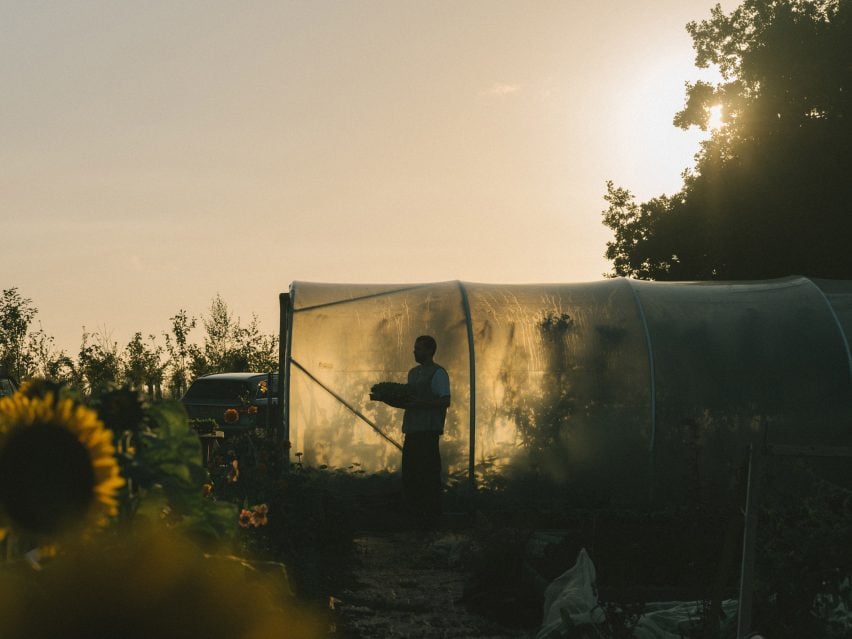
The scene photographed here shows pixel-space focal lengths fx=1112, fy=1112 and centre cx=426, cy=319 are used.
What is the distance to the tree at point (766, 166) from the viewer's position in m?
26.5

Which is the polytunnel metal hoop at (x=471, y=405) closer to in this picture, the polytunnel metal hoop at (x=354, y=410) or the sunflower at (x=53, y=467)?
the polytunnel metal hoop at (x=354, y=410)

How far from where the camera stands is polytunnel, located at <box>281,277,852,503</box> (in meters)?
11.5

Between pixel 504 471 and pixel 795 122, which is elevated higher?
pixel 795 122

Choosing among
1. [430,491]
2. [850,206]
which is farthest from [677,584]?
[850,206]

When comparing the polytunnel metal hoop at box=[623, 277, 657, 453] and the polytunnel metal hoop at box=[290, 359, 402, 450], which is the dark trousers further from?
the polytunnel metal hoop at box=[623, 277, 657, 453]

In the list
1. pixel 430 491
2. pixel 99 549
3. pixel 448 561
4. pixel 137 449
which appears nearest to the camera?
pixel 99 549

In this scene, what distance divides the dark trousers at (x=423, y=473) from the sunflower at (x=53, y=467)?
934 cm

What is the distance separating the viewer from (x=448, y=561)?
29.3 feet

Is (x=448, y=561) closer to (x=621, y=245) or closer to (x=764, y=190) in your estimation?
(x=764, y=190)

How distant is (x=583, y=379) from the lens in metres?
11.7

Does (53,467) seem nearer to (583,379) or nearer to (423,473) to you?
(423,473)

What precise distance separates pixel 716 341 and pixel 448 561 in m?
4.46

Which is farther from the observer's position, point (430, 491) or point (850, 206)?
point (850, 206)

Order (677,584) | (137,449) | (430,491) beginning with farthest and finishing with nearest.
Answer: (430,491) → (677,584) → (137,449)
